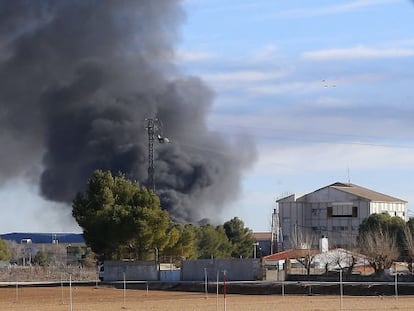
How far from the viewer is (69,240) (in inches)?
7475

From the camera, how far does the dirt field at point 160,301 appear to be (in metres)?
44.8

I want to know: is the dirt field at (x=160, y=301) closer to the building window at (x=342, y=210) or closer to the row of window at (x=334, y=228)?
the row of window at (x=334, y=228)

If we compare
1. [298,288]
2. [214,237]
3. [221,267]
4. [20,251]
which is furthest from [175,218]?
A: [298,288]

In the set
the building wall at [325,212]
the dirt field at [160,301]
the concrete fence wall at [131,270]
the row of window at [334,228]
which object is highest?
the building wall at [325,212]

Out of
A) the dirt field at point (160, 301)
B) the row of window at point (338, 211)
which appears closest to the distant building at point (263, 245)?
the row of window at point (338, 211)

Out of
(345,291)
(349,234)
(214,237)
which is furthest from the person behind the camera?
(349,234)

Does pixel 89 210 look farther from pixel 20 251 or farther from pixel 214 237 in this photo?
pixel 20 251

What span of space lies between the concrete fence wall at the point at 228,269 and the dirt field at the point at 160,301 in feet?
31.2

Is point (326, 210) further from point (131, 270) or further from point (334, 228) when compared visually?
point (131, 270)

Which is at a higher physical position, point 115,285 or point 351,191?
point 351,191

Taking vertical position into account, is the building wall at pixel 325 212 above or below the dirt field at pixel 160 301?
above

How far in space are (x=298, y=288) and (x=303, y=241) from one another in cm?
4881

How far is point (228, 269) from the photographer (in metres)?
78.1

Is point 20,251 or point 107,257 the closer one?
point 107,257
